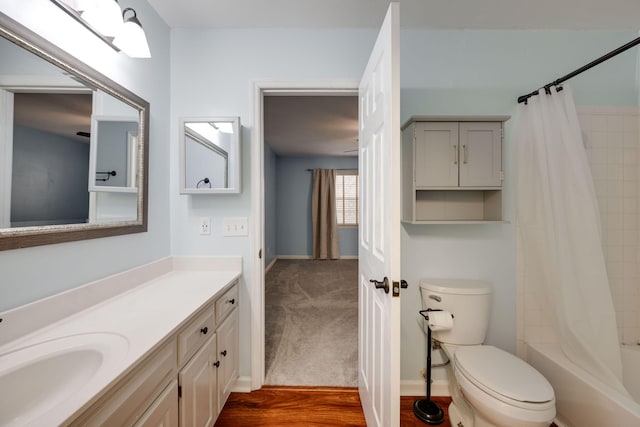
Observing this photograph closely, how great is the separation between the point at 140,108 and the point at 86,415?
Result: 147 centimetres

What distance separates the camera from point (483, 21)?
1.59 m

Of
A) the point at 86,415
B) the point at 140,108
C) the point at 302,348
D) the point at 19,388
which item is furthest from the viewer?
the point at 302,348

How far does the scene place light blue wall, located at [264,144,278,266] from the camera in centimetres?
486

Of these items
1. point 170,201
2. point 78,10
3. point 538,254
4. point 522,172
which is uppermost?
point 78,10

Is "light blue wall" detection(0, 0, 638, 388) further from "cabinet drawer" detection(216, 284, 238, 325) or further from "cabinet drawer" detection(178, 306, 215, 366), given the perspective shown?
"cabinet drawer" detection(178, 306, 215, 366)

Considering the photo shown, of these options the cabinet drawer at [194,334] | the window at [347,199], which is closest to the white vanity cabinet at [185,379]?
the cabinet drawer at [194,334]

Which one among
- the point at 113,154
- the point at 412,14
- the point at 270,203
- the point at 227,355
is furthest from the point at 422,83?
the point at 270,203

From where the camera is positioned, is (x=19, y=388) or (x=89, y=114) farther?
(x=89, y=114)

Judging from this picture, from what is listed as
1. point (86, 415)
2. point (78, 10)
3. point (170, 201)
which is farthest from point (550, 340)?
point (78, 10)

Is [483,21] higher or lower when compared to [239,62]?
higher

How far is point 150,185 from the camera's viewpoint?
1.55 meters

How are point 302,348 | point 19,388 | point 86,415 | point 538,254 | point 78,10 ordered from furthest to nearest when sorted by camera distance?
1. point 302,348
2. point 538,254
3. point 78,10
4. point 19,388
5. point 86,415

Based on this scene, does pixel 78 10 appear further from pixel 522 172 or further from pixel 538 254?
pixel 538 254

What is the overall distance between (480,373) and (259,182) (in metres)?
1.65
